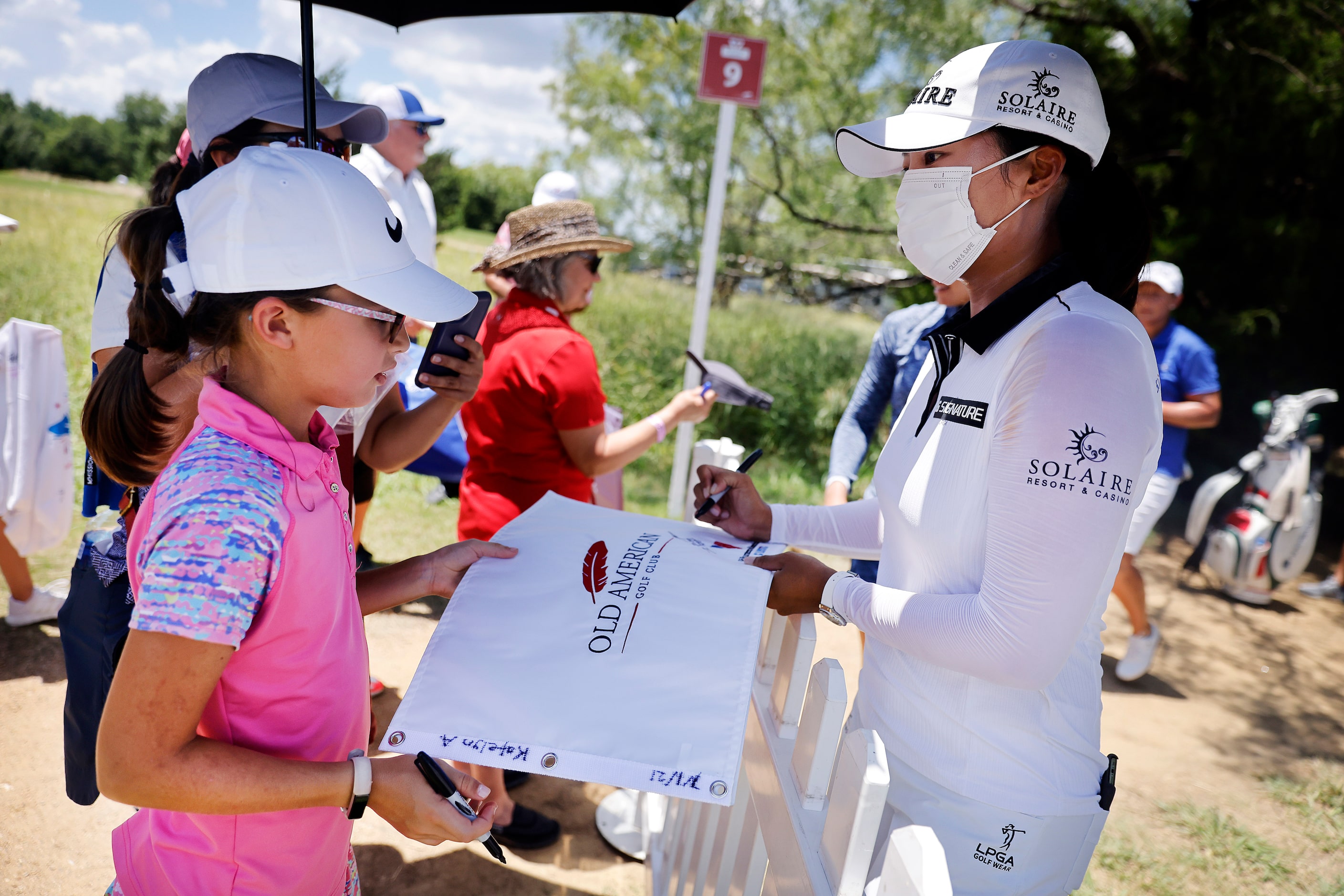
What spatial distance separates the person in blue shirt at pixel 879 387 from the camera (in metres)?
3.23

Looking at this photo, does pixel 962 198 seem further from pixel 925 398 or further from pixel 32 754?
pixel 32 754

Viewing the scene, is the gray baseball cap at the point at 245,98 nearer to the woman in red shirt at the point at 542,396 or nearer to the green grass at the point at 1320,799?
the woman in red shirt at the point at 542,396

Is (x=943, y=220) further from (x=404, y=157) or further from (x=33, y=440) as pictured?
(x=404, y=157)

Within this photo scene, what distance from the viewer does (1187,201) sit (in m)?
7.59

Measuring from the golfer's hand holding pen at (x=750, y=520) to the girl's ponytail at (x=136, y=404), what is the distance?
1.07 m

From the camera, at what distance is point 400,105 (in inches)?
192

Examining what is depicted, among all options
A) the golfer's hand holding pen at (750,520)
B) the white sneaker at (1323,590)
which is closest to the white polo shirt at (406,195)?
the golfer's hand holding pen at (750,520)

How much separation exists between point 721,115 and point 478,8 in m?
3.04

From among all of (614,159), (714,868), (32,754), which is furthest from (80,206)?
(714,868)

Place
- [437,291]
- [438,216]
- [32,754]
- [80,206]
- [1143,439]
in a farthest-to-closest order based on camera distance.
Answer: [438,216]
[80,206]
[32,754]
[437,291]
[1143,439]

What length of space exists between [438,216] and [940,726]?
70.3 ft

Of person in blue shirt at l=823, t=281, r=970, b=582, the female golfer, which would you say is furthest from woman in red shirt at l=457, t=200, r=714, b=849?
the female golfer

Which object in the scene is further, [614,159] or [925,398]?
[614,159]

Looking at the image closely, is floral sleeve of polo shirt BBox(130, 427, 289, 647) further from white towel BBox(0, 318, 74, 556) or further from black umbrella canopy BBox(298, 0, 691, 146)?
white towel BBox(0, 318, 74, 556)
